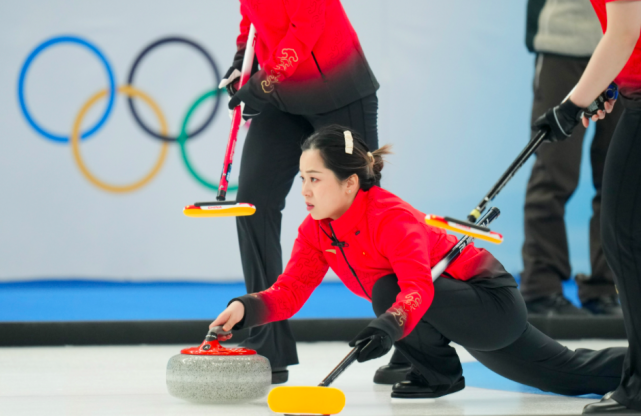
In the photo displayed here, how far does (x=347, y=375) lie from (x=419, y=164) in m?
2.05

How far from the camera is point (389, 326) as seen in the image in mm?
1567

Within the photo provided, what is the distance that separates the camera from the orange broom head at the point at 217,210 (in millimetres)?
2002

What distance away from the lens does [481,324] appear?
1.92m

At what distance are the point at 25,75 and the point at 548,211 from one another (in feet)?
9.16

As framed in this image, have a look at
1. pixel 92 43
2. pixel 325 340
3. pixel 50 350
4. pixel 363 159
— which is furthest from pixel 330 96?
pixel 92 43

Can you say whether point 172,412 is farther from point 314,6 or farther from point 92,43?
point 92,43

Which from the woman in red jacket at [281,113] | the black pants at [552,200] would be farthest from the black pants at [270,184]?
the black pants at [552,200]

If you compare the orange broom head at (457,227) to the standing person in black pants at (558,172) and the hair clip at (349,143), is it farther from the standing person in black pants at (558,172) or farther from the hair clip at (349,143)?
the standing person in black pants at (558,172)

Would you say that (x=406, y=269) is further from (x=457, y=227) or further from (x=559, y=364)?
(x=559, y=364)

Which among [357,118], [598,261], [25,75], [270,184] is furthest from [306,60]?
[25,75]

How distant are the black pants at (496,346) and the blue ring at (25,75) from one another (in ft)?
9.21

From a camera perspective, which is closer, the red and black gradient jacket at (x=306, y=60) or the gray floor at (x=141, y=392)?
the gray floor at (x=141, y=392)

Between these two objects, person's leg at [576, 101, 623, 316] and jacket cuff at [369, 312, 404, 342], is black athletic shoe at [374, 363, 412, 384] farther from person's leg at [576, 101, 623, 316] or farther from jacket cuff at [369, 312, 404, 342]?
person's leg at [576, 101, 623, 316]

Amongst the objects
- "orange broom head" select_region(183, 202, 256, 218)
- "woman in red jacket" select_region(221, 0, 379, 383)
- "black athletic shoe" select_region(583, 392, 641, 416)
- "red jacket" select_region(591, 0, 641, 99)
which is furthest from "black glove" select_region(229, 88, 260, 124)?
"black athletic shoe" select_region(583, 392, 641, 416)
